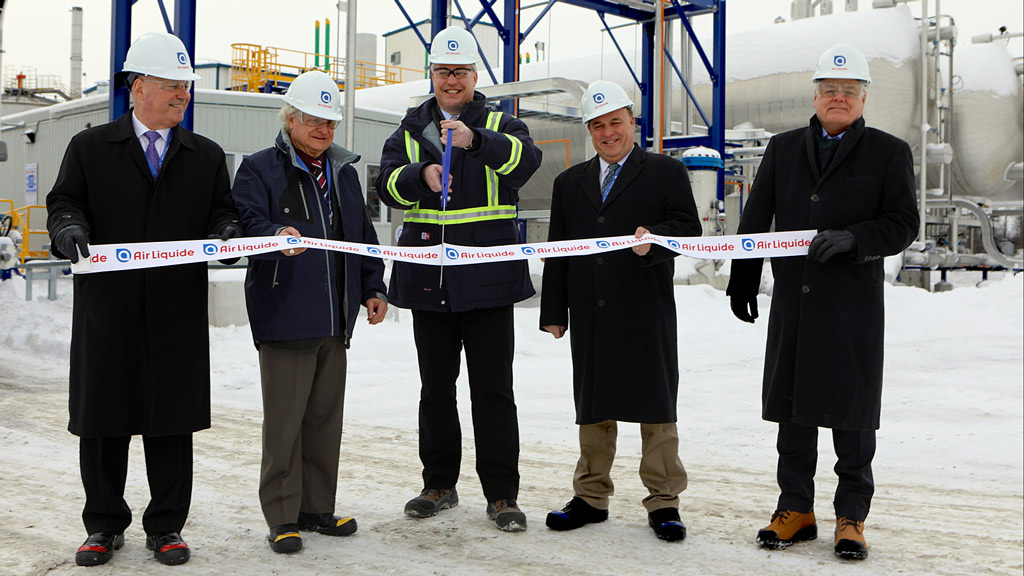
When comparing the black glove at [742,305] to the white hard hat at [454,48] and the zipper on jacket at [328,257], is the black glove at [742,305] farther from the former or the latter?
the zipper on jacket at [328,257]

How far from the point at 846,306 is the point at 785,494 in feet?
3.03

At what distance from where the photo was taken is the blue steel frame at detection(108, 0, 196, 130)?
1127 cm

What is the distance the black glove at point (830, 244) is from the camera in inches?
155

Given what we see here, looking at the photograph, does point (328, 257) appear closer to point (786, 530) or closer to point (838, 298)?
point (838, 298)

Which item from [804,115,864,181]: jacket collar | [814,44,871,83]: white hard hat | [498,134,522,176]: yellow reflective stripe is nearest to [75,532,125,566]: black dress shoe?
[498,134,522,176]: yellow reflective stripe

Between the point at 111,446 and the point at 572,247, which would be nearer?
the point at 111,446

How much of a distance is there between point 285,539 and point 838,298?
8.92 ft

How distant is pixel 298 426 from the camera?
14.1 ft

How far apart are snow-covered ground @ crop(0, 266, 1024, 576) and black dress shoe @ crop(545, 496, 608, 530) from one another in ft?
0.19

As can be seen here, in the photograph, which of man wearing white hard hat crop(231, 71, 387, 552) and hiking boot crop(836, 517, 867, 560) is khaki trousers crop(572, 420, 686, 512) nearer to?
hiking boot crop(836, 517, 867, 560)

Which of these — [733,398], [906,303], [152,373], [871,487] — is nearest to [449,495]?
[152,373]

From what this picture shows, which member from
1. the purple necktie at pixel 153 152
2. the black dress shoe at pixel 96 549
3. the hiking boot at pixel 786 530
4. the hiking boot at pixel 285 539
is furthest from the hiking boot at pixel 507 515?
the purple necktie at pixel 153 152

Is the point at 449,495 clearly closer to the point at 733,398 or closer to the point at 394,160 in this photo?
the point at 394,160

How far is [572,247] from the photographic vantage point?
4.54 m
